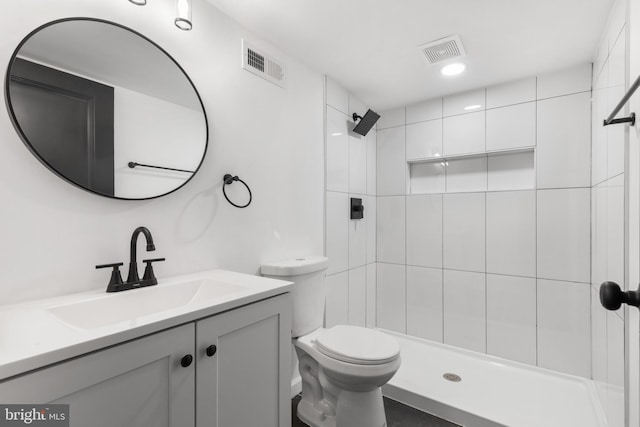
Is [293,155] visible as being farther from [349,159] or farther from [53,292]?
[53,292]

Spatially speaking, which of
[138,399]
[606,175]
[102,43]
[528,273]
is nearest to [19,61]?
Result: [102,43]

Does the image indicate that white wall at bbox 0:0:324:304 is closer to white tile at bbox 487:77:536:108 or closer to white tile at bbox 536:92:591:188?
white tile at bbox 487:77:536:108

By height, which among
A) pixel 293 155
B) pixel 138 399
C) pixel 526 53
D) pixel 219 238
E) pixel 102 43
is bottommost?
pixel 138 399

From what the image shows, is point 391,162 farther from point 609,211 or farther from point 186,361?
point 186,361

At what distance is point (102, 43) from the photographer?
1.15 m

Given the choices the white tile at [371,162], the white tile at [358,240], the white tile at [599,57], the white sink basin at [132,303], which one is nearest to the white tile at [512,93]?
the white tile at [599,57]

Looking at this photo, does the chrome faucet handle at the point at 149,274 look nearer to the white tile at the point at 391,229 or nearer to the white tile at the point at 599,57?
the white tile at the point at 391,229

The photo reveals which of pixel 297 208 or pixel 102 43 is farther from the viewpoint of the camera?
pixel 297 208

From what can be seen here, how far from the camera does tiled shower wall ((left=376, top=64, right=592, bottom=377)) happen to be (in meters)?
2.07

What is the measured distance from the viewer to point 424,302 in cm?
264

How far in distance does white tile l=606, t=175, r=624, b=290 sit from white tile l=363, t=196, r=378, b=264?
1633mm

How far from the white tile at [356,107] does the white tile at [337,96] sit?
0.17 feet

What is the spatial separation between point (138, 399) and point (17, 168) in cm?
82

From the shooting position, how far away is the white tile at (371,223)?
9.21 ft
